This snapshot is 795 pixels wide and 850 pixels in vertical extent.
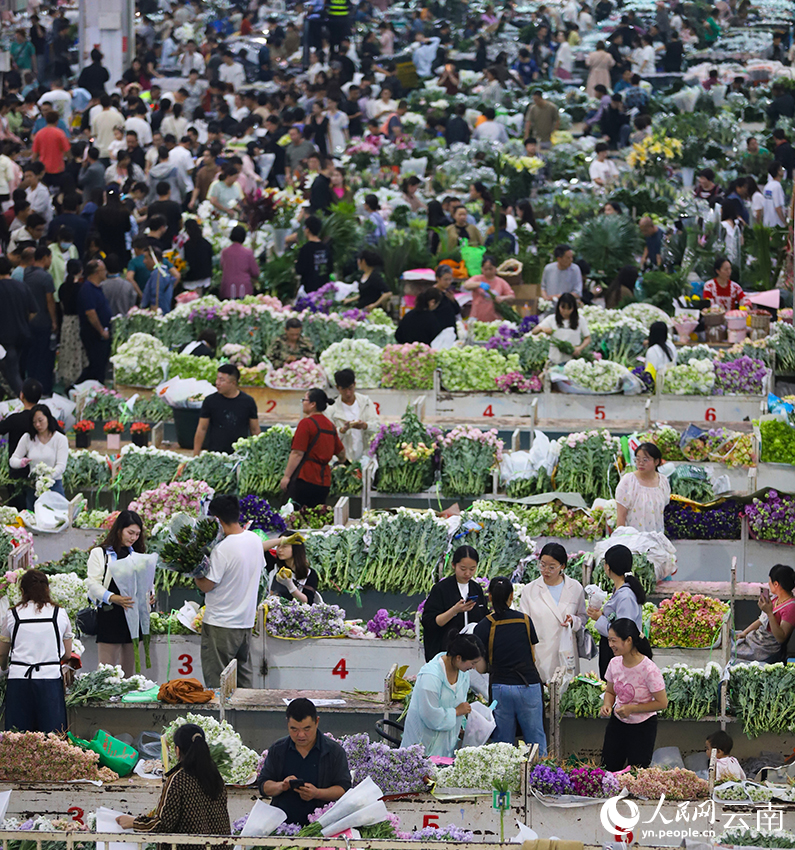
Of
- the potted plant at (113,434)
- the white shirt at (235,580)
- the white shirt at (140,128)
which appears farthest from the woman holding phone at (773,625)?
the white shirt at (140,128)

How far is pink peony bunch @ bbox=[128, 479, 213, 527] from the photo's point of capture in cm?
1058

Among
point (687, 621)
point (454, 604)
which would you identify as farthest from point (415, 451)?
point (454, 604)

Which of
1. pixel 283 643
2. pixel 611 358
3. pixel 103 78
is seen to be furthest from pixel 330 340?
pixel 103 78

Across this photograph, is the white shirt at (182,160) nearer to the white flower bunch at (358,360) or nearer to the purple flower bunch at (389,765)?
the white flower bunch at (358,360)

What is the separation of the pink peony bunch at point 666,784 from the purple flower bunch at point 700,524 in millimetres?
3456

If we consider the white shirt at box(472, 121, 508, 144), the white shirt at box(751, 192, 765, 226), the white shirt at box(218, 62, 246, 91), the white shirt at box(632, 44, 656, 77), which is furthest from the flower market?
the white shirt at box(632, 44, 656, 77)

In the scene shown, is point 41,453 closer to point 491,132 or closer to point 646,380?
point 646,380

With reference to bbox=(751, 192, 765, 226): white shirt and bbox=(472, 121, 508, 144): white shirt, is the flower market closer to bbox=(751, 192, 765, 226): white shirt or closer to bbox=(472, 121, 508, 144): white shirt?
bbox=(751, 192, 765, 226): white shirt

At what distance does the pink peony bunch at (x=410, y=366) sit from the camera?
13.3m

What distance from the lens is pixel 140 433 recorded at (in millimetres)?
12398

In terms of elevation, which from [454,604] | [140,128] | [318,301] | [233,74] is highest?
[233,74]

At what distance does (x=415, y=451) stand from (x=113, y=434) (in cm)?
272

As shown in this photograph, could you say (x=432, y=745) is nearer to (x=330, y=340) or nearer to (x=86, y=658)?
(x=86, y=658)

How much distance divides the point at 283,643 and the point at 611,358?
5800 millimetres
